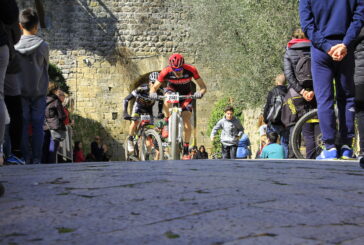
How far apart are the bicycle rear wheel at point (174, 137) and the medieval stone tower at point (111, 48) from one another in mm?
16798

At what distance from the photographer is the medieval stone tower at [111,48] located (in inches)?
1024

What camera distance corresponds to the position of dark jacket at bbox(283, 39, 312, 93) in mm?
7573

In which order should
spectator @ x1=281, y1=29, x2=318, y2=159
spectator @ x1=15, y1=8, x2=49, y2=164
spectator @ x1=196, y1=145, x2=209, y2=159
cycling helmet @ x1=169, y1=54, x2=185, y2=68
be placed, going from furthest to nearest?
spectator @ x1=196, y1=145, x2=209, y2=159 → cycling helmet @ x1=169, y1=54, x2=185, y2=68 → spectator @ x1=15, y1=8, x2=49, y2=164 → spectator @ x1=281, y1=29, x2=318, y2=159

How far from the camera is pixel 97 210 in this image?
2.91 m

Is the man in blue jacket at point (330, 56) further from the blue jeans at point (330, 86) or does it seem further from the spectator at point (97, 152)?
the spectator at point (97, 152)

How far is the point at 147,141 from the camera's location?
32.9ft

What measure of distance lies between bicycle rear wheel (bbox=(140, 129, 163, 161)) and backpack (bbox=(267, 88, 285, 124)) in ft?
5.38

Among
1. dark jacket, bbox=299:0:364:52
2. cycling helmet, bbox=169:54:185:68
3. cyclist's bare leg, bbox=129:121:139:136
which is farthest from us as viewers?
cyclist's bare leg, bbox=129:121:139:136

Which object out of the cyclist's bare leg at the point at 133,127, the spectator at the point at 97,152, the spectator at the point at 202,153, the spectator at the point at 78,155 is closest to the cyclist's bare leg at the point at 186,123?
the cyclist's bare leg at the point at 133,127

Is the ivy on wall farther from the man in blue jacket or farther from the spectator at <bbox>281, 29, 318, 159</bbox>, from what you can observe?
the man in blue jacket

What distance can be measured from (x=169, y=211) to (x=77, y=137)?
2201cm

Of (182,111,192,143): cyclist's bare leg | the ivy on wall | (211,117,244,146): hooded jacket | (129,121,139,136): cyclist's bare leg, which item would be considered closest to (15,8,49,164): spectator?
(182,111,192,143): cyclist's bare leg

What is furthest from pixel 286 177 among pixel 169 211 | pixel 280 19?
pixel 280 19

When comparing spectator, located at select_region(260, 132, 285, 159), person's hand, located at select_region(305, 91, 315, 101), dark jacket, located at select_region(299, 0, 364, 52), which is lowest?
spectator, located at select_region(260, 132, 285, 159)
